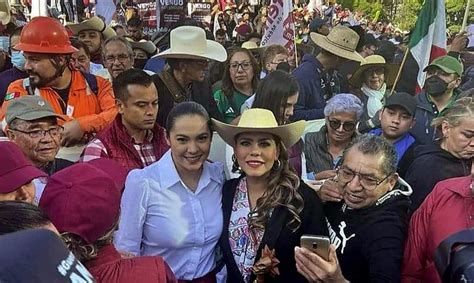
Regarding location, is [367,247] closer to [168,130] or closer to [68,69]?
[168,130]

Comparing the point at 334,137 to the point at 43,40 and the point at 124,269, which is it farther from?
the point at 124,269

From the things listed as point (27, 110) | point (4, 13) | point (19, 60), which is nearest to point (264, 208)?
point (27, 110)

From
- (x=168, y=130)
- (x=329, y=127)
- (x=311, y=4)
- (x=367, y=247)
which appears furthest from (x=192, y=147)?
(x=311, y=4)

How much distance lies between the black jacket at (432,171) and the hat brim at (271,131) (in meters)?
0.78

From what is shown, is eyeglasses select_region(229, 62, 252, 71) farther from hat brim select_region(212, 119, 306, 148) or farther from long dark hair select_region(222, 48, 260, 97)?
hat brim select_region(212, 119, 306, 148)

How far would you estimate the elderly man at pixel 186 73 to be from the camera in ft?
12.9

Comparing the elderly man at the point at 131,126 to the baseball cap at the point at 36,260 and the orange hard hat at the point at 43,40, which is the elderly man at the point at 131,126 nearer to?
the orange hard hat at the point at 43,40

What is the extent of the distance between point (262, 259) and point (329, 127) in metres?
1.41

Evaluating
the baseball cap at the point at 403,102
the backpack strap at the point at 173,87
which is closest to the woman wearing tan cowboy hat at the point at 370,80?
the baseball cap at the point at 403,102

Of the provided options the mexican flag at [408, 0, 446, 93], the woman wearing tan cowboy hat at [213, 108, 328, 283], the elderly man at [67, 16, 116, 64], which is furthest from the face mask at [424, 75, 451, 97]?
the elderly man at [67, 16, 116, 64]

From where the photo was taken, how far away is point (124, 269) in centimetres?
174

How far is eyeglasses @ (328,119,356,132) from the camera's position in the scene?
3.59m

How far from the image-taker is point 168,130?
282 cm

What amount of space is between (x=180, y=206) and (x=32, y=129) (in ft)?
2.92
